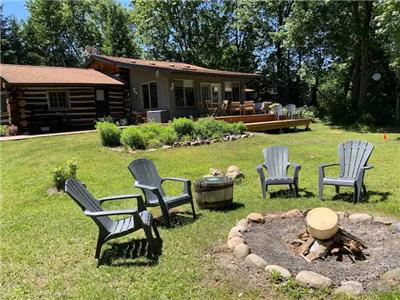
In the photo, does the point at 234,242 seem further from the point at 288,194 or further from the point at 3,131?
the point at 3,131

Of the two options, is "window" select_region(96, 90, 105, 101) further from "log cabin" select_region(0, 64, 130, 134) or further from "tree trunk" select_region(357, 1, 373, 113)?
"tree trunk" select_region(357, 1, 373, 113)

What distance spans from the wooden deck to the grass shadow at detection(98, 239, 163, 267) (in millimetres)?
10414

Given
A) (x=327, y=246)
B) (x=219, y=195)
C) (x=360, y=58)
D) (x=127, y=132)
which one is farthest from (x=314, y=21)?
(x=327, y=246)

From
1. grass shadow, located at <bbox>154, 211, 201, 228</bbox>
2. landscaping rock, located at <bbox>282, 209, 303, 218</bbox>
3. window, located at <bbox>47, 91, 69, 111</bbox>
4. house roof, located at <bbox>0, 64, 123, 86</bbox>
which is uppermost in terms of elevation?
house roof, located at <bbox>0, 64, 123, 86</bbox>

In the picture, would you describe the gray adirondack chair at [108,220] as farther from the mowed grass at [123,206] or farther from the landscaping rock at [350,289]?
the landscaping rock at [350,289]

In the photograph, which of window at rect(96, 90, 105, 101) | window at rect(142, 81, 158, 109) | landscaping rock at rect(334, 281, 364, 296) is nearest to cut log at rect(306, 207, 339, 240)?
landscaping rock at rect(334, 281, 364, 296)

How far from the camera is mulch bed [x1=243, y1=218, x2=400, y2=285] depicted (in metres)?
3.36

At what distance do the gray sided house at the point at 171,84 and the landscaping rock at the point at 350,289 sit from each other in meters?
→ 13.8

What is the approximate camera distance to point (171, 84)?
1708 centimetres

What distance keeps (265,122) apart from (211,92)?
509cm

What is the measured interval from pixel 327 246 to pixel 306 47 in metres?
17.1

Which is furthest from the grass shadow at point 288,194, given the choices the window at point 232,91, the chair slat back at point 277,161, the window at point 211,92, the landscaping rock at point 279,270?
the window at point 232,91

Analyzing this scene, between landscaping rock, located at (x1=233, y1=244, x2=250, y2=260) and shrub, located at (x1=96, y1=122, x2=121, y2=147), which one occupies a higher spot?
shrub, located at (x1=96, y1=122, x2=121, y2=147)

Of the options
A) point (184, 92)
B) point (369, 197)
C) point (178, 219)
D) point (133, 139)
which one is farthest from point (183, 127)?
point (184, 92)
